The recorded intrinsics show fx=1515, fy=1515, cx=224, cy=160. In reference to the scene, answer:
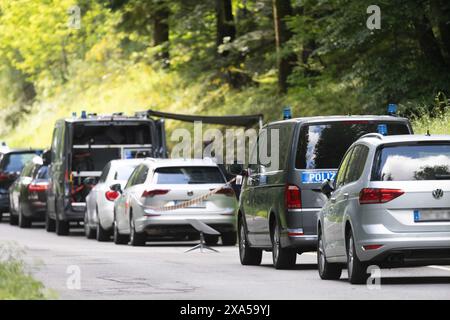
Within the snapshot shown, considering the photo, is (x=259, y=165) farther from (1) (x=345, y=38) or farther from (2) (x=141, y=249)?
(1) (x=345, y=38)

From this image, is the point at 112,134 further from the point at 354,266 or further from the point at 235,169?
the point at 354,266

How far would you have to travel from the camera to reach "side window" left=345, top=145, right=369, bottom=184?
16625 millimetres

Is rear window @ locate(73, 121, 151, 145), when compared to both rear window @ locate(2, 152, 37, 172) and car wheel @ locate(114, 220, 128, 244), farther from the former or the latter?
rear window @ locate(2, 152, 37, 172)

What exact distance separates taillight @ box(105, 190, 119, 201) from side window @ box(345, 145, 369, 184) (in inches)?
522

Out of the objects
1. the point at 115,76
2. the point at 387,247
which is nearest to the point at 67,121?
the point at 387,247

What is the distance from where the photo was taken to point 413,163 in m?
16.3

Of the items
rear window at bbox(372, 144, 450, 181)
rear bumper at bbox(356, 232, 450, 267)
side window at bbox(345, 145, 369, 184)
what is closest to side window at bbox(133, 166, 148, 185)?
side window at bbox(345, 145, 369, 184)

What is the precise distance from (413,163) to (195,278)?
3260mm

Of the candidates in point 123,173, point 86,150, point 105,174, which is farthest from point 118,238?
point 86,150

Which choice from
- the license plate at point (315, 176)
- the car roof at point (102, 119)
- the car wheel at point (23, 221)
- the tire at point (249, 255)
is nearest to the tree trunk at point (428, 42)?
the car roof at point (102, 119)

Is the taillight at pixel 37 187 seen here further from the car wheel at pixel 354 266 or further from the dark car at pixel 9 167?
the car wheel at pixel 354 266

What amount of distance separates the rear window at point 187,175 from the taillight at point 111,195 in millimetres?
3075

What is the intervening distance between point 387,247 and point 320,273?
2083 mm

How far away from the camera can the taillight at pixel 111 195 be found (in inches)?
1180
